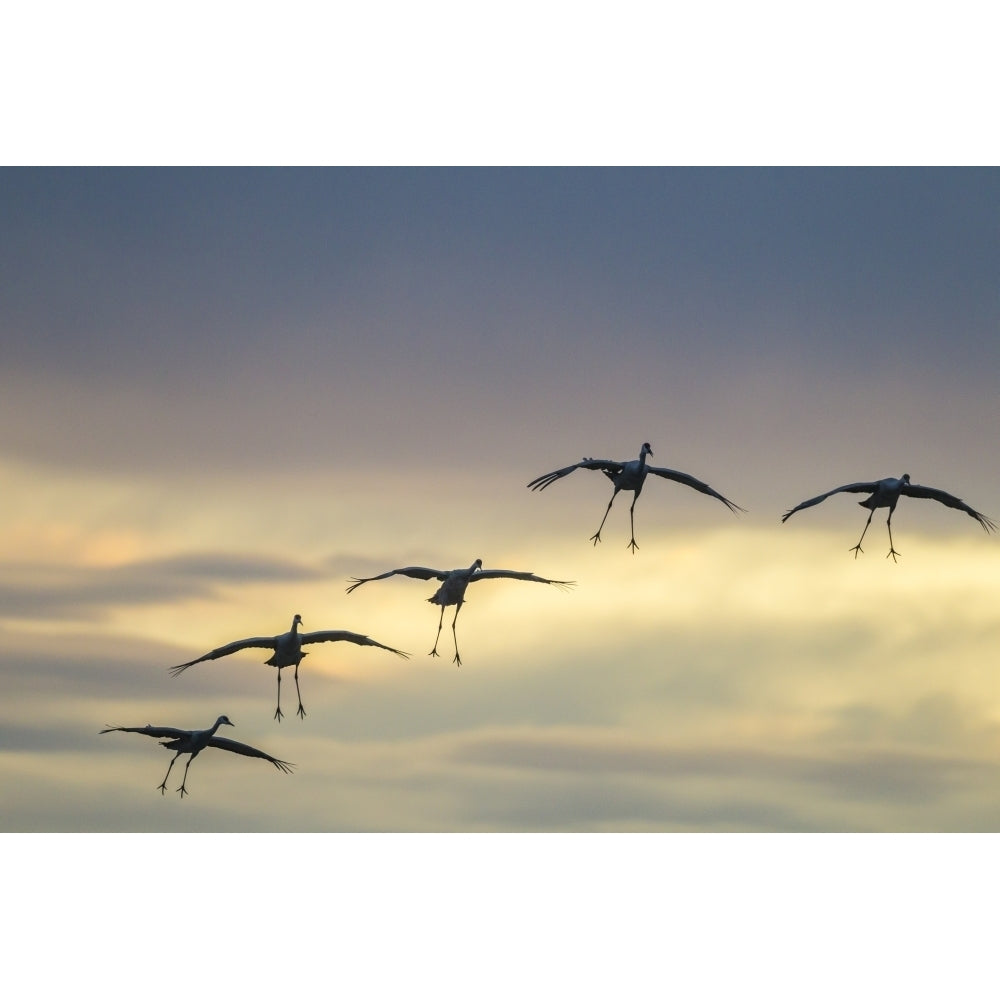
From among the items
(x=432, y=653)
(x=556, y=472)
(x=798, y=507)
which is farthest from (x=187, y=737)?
(x=798, y=507)

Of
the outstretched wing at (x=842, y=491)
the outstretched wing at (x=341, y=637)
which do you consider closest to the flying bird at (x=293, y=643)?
the outstretched wing at (x=341, y=637)

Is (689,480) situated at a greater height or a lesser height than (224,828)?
greater

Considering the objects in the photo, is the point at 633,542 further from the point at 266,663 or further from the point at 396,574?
the point at 266,663

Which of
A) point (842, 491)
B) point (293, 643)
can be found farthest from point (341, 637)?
point (842, 491)

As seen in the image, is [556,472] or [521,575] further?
[521,575]

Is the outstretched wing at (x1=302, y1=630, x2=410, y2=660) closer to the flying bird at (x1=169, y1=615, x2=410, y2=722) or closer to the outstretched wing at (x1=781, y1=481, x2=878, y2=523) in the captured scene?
the flying bird at (x1=169, y1=615, x2=410, y2=722)

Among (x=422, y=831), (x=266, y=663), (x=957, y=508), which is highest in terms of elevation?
(x=957, y=508)

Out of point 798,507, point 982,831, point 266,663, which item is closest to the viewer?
point 798,507

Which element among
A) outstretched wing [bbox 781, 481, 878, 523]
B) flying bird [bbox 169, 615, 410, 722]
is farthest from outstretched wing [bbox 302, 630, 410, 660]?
outstretched wing [bbox 781, 481, 878, 523]

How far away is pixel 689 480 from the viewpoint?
3566 centimetres

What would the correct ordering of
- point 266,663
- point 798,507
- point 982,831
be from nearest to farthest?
point 798,507 → point 982,831 → point 266,663

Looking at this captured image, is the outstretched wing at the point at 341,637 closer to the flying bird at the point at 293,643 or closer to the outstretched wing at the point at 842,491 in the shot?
the flying bird at the point at 293,643

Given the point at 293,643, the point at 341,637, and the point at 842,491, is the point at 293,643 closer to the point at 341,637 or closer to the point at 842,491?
the point at 341,637

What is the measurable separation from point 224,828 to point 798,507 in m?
11.9
